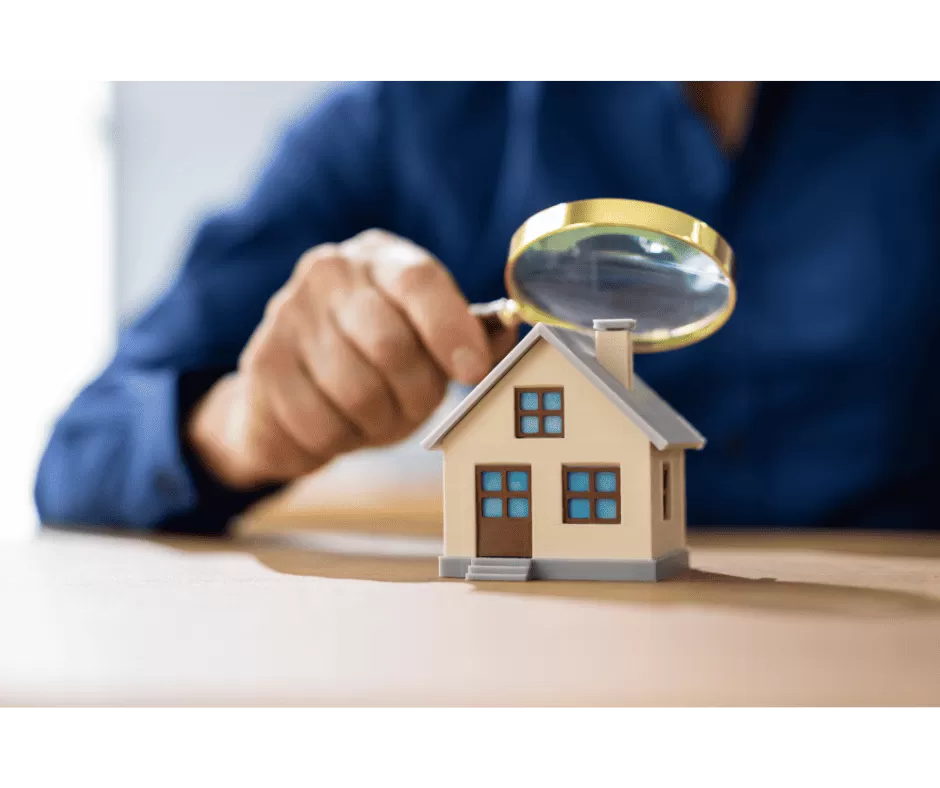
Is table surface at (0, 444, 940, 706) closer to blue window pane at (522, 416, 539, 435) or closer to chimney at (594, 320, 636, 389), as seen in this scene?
blue window pane at (522, 416, 539, 435)

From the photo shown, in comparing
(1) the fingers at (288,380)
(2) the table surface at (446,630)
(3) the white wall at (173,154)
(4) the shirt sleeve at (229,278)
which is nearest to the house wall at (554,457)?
(2) the table surface at (446,630)

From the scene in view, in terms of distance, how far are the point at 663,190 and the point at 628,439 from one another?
128 centimetres

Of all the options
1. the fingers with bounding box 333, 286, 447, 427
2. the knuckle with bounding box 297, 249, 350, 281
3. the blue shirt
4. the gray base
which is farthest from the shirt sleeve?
the gray base

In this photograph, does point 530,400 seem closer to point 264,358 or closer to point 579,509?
point 579,509

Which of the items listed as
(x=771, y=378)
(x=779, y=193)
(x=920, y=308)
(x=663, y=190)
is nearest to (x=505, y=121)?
(x=663, y=190)

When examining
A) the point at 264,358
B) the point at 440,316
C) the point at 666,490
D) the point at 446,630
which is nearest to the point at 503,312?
the point at 440,316

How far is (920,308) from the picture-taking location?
Result: 3252mm

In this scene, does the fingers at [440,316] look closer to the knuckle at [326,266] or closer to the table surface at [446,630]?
the knuckle at [326,266]

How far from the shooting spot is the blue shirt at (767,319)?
10.6ft

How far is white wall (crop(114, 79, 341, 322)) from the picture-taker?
A: 151 inches

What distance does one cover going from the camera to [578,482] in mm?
2230

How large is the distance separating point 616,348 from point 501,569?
48cm

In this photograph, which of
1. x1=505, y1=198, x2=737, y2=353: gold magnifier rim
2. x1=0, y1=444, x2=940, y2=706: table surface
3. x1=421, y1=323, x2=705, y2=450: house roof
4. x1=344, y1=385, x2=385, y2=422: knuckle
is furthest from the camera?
x1=344, y1=385, x2=385, y2=422: knuckle

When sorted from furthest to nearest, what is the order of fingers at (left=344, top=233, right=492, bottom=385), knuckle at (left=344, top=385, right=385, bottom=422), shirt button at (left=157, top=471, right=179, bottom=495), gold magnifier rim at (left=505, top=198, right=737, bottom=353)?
shirt button at (left=157, top=471, right=179, bottom=495), knuckle at (left=344, top=385, right=385, bottom=422), fingers at (left=344, top=233, right=492, bottom=385), gold magnifier rim at (left=505, top=198, right=737, bottom=353)
